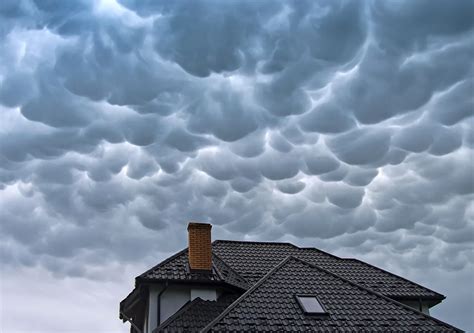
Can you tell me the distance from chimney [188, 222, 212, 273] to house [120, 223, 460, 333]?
0.03m

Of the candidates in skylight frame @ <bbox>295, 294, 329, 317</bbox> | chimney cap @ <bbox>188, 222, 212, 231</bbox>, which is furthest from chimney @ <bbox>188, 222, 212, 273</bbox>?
skylight frame @ <bbox>295, 294, 329, 317</bbox>

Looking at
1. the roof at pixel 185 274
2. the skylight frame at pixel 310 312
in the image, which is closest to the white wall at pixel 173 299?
the roof at pixel 185 274

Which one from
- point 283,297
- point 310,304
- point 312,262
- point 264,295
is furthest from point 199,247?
point 312,262

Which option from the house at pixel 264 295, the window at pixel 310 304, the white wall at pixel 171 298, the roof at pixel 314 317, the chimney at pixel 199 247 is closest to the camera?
the roof at pixel 314 317

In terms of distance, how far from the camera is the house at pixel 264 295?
15.2m

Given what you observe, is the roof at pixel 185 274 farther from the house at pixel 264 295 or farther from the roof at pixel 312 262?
the roof at pixel 312 262

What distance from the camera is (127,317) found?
20.4 m

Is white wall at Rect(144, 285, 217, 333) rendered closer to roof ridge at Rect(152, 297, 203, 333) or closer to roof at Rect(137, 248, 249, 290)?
roof ridge at Rect(152, 297, 203, 333)

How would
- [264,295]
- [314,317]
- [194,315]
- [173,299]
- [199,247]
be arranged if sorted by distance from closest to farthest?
1. [314,317]
2. [264,295]
3. [194,315]
4. [173,299]
5. [199,247]

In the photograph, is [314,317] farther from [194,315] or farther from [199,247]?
[199,247]

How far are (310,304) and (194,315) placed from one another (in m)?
3.49

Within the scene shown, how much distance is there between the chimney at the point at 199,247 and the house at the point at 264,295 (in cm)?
3

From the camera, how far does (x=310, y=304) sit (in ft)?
52.4

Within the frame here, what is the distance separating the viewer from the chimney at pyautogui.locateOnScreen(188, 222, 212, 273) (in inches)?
738
